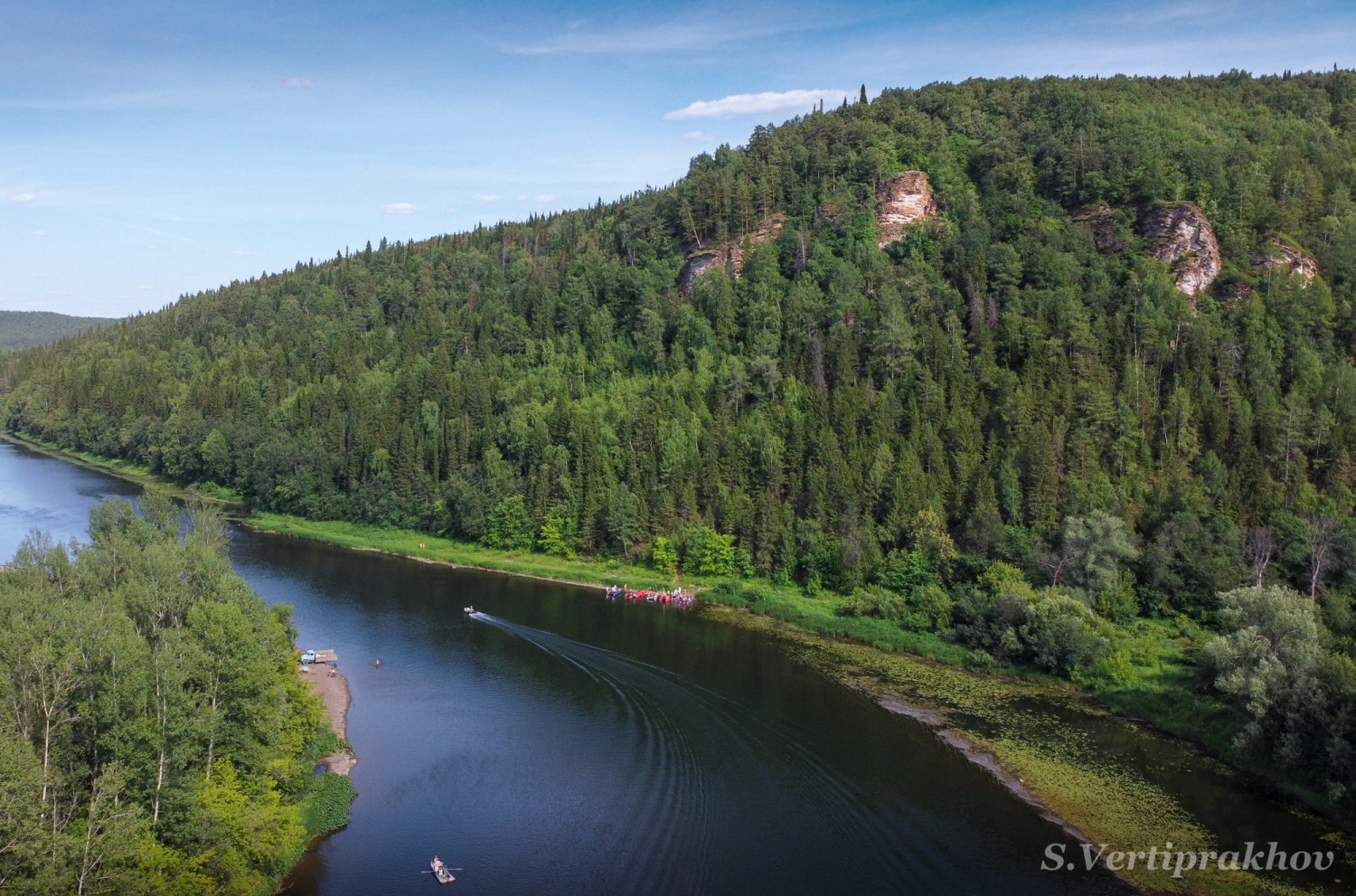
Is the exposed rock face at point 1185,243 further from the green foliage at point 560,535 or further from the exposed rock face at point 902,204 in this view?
the green foliage at point 560,535

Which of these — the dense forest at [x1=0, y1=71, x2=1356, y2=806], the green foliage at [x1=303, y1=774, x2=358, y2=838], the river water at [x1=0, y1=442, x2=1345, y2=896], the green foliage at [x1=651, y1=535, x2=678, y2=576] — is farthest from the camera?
the green foliage at [x1=651, y1=535, x2=678, y2=576]

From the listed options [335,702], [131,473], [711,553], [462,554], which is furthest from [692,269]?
[131,473]

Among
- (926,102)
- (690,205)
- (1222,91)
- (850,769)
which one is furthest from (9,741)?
(1222,91)

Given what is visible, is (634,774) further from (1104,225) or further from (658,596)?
(1104,225)

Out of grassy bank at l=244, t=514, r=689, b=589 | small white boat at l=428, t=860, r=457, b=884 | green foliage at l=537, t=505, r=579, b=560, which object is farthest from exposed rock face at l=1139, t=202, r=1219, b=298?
small white boat at l=428, t=860, r=457, b=884

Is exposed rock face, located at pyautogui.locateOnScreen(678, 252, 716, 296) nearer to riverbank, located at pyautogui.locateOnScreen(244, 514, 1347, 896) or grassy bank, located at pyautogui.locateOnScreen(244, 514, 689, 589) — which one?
grassy bank, located at pyautogui.locateOnScreen(244, 514, 689, 589)

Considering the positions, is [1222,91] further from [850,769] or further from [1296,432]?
[850,769]
